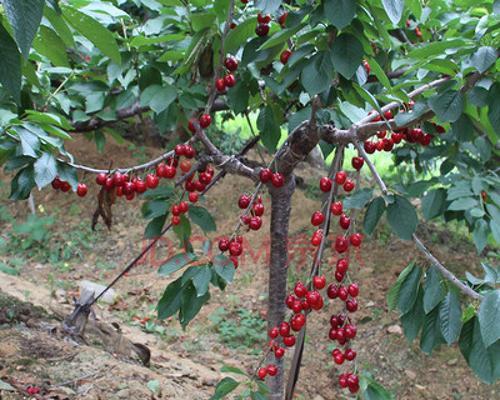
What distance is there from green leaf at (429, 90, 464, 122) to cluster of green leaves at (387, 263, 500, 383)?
366 millimetres

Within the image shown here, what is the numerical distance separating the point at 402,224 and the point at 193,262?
0.58 m

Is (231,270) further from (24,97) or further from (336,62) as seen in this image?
(24,97)

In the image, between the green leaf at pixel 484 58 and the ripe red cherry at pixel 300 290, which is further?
the ripe red cherry at pixel 300 290

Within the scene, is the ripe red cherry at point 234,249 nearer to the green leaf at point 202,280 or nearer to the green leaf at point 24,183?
the green leaf at point 202,280

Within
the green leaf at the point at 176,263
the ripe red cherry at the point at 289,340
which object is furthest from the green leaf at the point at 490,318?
the green leaf at the point at 176,263

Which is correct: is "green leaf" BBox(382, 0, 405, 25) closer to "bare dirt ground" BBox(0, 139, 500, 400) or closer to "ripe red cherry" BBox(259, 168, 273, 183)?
"ripe red cherry" BBox(259, 168, 273, 183)

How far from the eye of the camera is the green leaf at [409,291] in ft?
4.72

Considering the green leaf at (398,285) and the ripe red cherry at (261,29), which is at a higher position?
the ripe red cherry at (261,29)

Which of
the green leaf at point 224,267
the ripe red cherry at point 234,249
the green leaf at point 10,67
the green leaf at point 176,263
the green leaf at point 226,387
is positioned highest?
the green leaf at point 10,67

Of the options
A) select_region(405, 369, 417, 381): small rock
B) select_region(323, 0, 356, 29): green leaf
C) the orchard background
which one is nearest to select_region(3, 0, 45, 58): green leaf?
the orchard background

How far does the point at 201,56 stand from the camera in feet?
5.72

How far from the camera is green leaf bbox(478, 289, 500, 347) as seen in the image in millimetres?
1179

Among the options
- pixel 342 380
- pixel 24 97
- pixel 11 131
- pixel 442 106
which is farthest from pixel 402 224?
pixel 24 97

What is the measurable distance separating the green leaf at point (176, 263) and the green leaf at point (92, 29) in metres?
0.64
